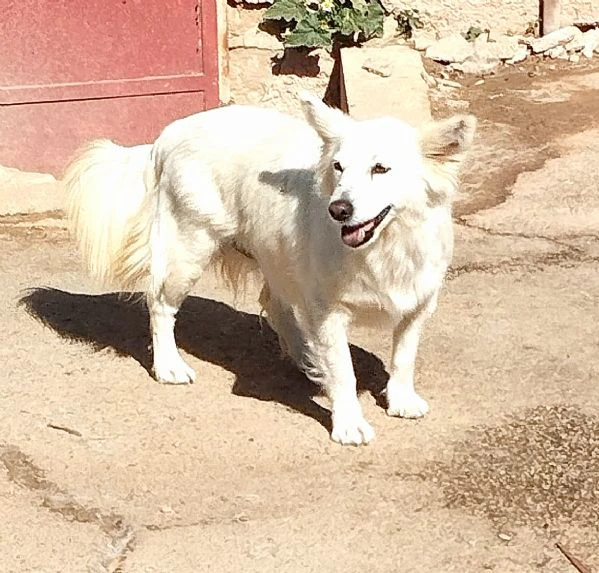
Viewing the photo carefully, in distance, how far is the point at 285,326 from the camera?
5430 mm

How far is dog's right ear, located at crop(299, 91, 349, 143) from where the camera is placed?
4266mm

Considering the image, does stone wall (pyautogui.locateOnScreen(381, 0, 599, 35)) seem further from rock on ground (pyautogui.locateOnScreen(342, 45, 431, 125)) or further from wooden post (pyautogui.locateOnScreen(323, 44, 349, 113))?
wooden post (pyautogui.locateOnScreen(323, 44, 349, 113))

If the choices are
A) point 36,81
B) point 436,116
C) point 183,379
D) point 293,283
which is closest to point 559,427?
point 293,283

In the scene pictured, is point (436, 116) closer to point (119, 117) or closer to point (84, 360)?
point (119, 117)

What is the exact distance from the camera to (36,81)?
8.16 m

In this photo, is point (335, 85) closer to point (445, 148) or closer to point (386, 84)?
point (386, 84)

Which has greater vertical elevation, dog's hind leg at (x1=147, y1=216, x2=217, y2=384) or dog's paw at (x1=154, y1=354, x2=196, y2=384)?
dog's hind leg at (x1=147, y1=216, x2=217, y2=384)

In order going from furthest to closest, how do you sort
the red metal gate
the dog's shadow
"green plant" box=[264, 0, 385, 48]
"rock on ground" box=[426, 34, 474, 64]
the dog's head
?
"rock on ground" box=[426, 34, 474, 64]
"green plant" box=[264, 0, 385, 48]
the red metal gate
the dog's shadow
the dog's head

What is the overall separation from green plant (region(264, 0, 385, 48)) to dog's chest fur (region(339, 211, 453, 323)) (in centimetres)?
430

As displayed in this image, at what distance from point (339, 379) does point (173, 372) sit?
939 millimetres

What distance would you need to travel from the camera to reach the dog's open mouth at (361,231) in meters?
4.11

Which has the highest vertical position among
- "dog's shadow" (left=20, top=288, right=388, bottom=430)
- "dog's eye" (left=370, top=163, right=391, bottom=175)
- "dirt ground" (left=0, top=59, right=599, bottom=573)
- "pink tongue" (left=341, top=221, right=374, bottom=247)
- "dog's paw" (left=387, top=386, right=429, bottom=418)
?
"dog's eye" (left=370, top=163, right=391, bottom=175)

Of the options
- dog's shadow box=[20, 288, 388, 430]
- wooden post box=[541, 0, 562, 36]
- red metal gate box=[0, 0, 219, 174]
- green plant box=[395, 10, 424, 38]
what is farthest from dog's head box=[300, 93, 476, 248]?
wooden post box=[541, 0, 562, 36]

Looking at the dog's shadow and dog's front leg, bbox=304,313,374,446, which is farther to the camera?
the dog's shadow
